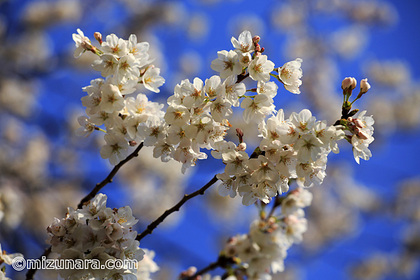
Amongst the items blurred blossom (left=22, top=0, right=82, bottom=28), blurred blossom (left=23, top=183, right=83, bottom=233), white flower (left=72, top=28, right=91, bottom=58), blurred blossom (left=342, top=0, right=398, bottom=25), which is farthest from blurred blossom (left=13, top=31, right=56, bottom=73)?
blurred blossom (left=342, top=0, right=398, bottom=25)

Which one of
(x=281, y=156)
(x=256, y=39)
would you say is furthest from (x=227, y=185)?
(x=256, y=39)

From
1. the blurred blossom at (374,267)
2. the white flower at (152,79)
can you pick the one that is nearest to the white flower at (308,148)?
the white flower at (152,79)

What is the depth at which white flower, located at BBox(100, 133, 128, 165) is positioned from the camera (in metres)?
1.55

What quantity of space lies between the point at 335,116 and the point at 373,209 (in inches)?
99.2

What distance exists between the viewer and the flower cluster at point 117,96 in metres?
1.48

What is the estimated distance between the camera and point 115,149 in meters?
1.58

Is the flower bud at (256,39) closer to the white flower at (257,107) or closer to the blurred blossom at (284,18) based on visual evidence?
the white flower at (257,107)

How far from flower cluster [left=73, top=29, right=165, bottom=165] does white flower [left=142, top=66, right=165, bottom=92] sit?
1 centimetres

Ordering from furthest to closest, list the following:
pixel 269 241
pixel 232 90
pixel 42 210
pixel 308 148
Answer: pixel 42 210 → pixel 269 241 → pixel 232 90 → pixel 308 148

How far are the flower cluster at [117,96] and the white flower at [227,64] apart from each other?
0.32m

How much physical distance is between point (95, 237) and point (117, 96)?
563 mm

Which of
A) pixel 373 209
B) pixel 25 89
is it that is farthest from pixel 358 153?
pixel 373 209

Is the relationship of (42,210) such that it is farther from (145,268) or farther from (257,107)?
(257,107)

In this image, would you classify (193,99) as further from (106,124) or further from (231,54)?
(106,124)
